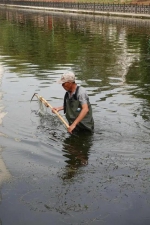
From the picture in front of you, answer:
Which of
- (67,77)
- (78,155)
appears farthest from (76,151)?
(67,77)

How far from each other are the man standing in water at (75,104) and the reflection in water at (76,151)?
22 centimetres

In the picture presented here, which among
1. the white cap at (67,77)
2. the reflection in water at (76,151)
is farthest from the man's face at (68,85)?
the reflection in water at (76,151)

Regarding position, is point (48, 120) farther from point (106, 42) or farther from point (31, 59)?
point (106, 42)

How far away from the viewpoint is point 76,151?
7141 mm

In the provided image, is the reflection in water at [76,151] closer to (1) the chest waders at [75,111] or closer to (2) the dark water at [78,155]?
(2) the dark water at [78,155]

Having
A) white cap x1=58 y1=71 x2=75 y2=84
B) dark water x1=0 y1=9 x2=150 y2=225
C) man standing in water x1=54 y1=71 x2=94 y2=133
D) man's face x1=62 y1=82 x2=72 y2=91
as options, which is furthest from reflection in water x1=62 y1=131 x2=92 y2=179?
white cap x1=58 y1=71 x2=75 y2=84

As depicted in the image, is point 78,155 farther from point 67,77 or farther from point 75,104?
point 67,77

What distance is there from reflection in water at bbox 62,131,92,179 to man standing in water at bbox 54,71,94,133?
0.72 feet

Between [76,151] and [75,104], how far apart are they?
2.73ft

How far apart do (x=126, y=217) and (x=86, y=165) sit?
163 cm

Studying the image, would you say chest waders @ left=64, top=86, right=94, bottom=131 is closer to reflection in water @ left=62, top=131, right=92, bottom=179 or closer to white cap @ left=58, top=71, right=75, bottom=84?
reflection in water @ left=62, top=131, right=92, bottom=179

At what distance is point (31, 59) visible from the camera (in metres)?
18.0

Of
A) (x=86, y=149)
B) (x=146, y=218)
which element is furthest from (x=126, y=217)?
(x=86, y=149)

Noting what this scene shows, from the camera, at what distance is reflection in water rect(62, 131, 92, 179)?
6.35m
